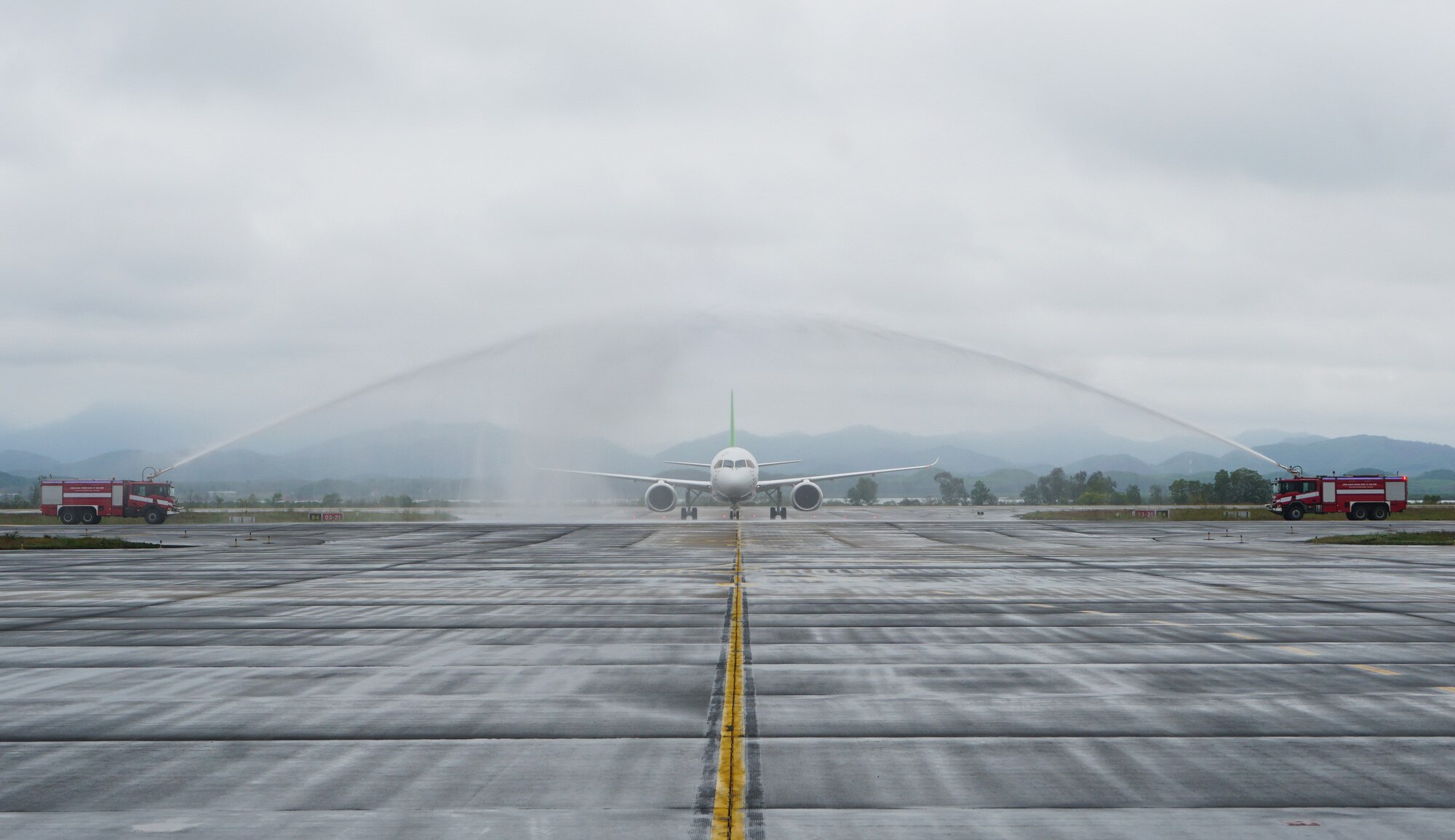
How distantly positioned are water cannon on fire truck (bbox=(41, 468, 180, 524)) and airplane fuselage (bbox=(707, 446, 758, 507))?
113 feet

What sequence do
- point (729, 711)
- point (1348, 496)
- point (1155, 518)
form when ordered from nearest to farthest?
1. point (729, 711)
2. point (1348, 496)
3. point (1155, 518)

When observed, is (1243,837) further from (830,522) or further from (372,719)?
(830,522)

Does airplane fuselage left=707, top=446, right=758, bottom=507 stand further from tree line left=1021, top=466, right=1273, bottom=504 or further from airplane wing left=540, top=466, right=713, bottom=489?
tree line left=1021, top=466, right=1273, bottom=504

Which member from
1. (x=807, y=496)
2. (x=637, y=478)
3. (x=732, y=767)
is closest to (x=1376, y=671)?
(x=732, y=767)

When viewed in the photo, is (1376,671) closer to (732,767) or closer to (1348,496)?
(732,767)

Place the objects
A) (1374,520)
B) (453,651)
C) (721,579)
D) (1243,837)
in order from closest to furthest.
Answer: (1243,837), (453,651), (721,579), (1374,520)

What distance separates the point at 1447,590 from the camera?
75.6ft

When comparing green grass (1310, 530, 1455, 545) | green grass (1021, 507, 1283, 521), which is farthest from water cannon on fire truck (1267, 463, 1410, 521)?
green grass (1310, 530, 1455, 545)

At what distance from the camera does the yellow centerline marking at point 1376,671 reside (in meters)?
12.5

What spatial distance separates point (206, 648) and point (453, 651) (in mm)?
3680

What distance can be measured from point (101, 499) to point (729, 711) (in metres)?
66.1

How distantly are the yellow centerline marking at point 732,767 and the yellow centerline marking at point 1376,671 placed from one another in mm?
7750

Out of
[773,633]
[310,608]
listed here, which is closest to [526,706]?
[773,633]

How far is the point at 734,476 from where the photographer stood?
6200 cm
